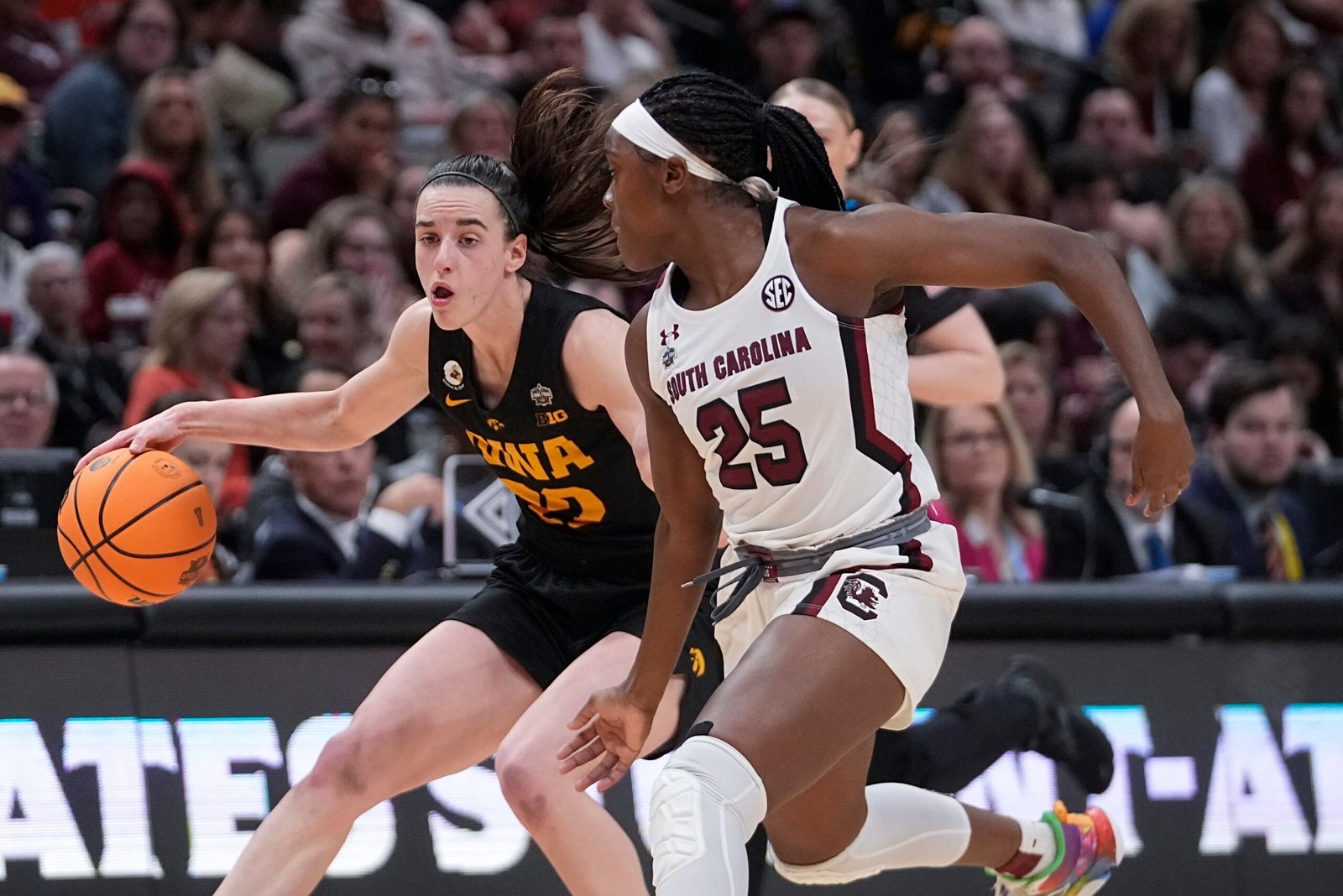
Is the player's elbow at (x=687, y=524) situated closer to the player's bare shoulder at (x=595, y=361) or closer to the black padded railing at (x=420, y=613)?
the player's bare shoulder at (x=595, y=361)

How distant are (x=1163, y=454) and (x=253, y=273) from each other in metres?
5.45

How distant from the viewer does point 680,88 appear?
3666 mm

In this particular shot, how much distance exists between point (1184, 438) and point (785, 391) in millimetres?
755

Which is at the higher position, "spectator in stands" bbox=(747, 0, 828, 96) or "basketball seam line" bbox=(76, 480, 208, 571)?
"spectator in stands" bbox=(747, 0, 828, 96)

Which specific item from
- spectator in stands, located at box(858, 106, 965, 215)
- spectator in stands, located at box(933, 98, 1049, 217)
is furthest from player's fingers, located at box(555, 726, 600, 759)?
spectator in stands, located at box(933, 98, 1049, 217)

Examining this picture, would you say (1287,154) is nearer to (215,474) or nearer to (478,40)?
(478,40)

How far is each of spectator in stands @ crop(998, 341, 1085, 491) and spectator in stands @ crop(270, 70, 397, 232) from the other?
316 centimetres

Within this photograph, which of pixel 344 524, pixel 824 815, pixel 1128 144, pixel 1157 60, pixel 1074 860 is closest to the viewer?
pixel 824 815

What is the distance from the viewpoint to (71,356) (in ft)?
24.9

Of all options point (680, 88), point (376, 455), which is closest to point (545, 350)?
point (680, 88)

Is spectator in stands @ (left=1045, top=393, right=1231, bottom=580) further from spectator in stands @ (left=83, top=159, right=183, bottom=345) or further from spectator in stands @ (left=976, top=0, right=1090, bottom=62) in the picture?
spectator in stands @ (left=976, top=0, right=1090, bottom=62)

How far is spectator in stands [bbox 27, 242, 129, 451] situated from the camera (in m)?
7.41

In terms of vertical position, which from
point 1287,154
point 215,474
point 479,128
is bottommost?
point 215,474

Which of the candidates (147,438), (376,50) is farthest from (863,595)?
(376,50)
